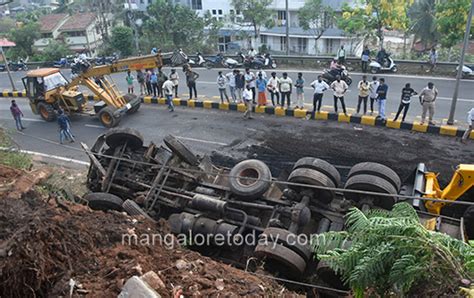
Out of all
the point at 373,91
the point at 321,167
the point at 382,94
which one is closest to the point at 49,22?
the point at 373,91

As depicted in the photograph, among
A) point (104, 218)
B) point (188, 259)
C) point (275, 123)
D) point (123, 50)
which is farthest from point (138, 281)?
point (123, 50)

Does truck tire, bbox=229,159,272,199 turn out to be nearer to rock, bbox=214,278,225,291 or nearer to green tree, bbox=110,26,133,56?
rock, bbox=214,278,225,291

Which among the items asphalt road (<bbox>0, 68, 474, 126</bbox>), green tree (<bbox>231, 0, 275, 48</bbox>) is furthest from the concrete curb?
green tree (<bbox>231, 0, 275, 48</bbox>)

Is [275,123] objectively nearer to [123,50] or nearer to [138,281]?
[138,281]

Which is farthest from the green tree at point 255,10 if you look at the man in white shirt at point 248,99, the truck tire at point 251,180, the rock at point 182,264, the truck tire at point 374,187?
the rock at point 182,264

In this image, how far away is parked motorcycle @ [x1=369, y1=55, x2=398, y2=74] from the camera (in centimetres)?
1962

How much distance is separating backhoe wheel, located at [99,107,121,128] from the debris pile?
9029mm

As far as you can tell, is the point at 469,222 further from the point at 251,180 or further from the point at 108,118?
the point at 108,118

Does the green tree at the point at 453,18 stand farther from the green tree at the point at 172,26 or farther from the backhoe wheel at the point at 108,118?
the green tree at the point at 172,26

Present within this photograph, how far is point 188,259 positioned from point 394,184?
13.3 feet

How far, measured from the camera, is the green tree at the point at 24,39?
37000 mm

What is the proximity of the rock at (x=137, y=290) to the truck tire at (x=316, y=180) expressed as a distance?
12.5 ft

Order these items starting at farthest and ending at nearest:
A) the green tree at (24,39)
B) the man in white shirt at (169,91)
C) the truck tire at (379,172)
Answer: the green tree at (24,39) → the man in white shirt at (169,91) → the truck tire at (379,172)

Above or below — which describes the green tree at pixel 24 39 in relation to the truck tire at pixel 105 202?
above
